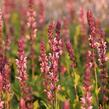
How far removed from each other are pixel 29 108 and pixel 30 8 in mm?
1596

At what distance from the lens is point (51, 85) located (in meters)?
5.04

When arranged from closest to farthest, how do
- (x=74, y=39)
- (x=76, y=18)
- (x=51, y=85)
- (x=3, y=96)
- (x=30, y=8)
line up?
(x=51, y=85) → (x=3, y=96) → (x=30, y=8) → (x=74, y=39) → (x=76, y=18)

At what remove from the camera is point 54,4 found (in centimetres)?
1426

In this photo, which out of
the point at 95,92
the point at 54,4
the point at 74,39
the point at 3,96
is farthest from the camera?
the point at 54,4

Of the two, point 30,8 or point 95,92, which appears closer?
point 95,92

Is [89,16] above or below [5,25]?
below

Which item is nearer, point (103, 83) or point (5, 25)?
point (103, 83)

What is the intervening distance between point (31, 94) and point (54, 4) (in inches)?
325

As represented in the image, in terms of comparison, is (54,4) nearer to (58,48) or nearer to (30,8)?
(30,8)

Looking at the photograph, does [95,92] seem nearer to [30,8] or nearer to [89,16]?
[89,16]

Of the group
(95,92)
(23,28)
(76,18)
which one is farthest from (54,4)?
(95,92)

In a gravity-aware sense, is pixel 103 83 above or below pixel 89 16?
below

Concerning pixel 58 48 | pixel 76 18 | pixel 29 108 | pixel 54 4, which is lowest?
pixel 29 108

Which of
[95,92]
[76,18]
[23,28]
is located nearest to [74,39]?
[23,28]
